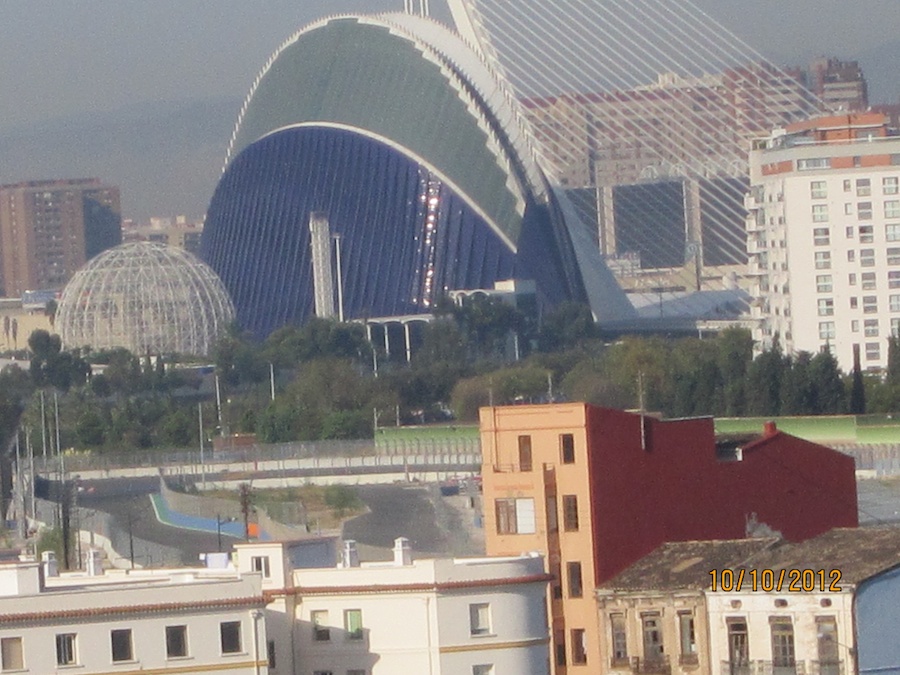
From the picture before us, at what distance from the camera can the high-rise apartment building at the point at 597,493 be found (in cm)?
2644

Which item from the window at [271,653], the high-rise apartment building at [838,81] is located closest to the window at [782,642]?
the window at [271,653]

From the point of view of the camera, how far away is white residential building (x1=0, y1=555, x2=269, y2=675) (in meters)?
21.1

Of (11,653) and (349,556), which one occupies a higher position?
(349,556)

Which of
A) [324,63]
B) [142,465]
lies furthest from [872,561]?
[324,63]

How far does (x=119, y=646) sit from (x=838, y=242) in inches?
2212

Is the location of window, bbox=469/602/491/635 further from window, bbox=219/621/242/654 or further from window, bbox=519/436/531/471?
window, bbox=519/436/531/471

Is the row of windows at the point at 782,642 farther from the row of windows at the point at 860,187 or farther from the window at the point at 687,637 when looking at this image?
the row of windows at the point at 860,187

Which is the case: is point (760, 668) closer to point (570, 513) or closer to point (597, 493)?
point (597, 493)

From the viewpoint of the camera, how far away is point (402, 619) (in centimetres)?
2298

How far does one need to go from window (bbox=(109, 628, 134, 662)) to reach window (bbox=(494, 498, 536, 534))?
6473mm

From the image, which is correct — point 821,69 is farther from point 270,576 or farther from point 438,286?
point 270,576

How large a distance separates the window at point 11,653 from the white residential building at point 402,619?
237 cm

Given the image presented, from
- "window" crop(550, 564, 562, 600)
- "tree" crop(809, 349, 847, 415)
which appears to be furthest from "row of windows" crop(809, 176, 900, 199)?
"window" crop(550, 564, 562, 600)

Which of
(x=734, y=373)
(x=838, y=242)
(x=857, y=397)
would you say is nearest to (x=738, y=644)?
(x=857, y=397)
